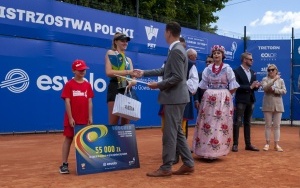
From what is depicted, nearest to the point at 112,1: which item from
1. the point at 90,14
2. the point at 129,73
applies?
the point at 90,14

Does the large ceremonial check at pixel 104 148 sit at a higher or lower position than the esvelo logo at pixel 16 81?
lower

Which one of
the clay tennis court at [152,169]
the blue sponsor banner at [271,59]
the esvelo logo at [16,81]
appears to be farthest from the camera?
the blue sponsor banner at [271,59]

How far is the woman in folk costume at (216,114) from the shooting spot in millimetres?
6062

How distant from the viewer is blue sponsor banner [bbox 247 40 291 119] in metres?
15.1

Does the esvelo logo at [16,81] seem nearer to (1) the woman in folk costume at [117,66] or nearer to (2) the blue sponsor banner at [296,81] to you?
(1) the woman in folk costume at [117,66]

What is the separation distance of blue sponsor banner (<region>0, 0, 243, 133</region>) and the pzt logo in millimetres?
472

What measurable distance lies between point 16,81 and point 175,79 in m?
6.05

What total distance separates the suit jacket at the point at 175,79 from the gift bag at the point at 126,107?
350 mm

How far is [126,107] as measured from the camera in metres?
4.88

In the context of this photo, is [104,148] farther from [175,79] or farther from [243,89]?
[243,89]

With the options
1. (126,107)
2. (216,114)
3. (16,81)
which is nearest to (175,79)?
(126,107)

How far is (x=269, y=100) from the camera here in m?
7.57

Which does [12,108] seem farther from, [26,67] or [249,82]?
[249,82]

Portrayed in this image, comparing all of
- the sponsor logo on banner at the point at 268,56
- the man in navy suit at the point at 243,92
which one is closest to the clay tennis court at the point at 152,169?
the man in navy suit at the point at 243,92
